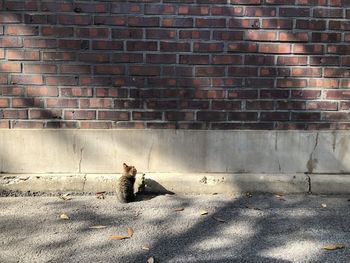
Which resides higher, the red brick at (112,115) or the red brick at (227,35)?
the red brick at (227,35)

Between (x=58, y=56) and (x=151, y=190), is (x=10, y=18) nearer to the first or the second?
(x=58, y=56)

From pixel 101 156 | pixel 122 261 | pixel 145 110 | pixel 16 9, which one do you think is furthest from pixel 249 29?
pixel 122 261

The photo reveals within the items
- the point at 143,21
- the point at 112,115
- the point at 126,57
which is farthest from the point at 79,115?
the point at 143,21

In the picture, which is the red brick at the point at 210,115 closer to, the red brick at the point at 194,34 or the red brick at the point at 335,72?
the red brick at the point at 194,34

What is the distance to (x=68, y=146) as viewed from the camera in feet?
14.7

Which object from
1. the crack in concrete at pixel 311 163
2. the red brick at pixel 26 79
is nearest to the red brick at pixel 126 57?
the red brick at pixel 26 79

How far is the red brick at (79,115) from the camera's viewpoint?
4.46 metres

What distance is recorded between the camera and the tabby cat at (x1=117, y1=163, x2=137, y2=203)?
4215mm

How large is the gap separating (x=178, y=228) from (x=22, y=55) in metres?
2.17

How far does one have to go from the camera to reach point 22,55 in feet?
14.3

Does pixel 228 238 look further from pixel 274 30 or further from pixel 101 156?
pixel 274 30

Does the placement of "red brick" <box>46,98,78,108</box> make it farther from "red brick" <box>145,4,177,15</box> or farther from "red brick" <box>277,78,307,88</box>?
"red brick" <box>277,78,307,88</box>

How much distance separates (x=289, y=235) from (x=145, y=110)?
1.77m

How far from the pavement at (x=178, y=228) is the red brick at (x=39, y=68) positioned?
1.19 m
